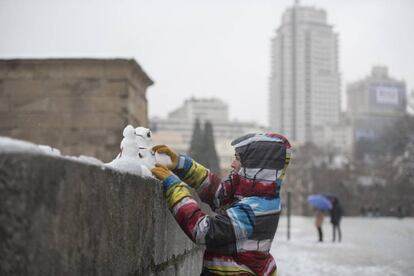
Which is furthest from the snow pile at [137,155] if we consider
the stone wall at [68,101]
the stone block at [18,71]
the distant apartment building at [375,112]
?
the distant apartment building at [375,112]

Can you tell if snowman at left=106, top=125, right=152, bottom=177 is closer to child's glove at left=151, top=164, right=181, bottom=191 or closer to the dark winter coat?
child's glove at left=151, top=164, right=181, bottom=191

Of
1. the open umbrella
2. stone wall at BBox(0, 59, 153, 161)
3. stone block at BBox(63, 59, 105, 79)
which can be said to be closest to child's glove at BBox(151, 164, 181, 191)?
stone wall at BBox(0, 59, 153, 161)

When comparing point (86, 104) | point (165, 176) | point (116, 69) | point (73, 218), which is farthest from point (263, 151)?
point (86, 104)

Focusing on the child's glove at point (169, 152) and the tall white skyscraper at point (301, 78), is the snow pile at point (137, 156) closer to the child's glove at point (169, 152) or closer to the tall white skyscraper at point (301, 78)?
the child's glove at point (169, 152)

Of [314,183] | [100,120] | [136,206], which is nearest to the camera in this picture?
[136,206]

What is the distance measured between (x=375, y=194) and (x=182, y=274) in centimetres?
8188

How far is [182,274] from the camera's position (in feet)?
15.3

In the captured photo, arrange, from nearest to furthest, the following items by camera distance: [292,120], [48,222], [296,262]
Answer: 1. [48,222]
2. [296,262]
3. [292,120]

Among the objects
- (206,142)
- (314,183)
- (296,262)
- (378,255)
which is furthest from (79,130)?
(314,183)

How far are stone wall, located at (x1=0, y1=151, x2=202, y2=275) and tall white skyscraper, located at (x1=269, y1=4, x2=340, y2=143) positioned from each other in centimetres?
18805

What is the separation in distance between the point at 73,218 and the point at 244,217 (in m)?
1.15

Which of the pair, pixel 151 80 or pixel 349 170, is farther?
pixel 349 170

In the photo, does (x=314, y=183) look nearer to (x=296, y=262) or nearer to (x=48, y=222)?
(x=296, y=262)

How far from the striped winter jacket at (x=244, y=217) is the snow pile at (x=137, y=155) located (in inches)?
7.2
